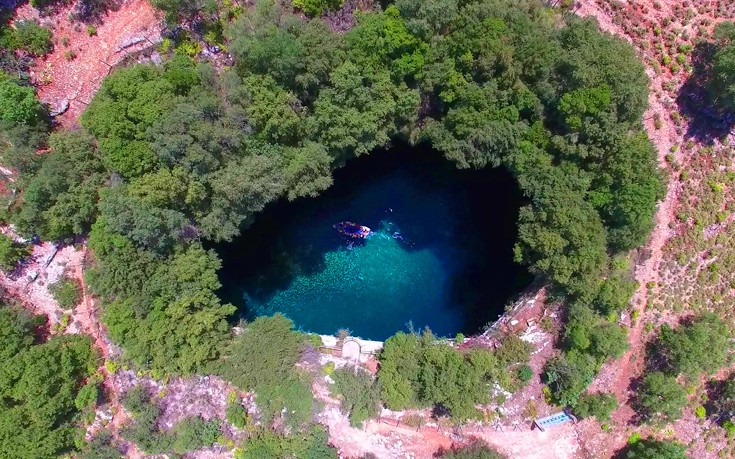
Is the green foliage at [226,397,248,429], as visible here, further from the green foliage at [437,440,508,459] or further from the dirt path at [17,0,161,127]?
the dirt path at [17,0,161,127]

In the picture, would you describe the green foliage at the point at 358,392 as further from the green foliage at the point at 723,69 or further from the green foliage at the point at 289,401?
the green foliage at the point at 723,69

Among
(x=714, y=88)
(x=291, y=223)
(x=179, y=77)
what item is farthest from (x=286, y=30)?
(x=714, y=88)

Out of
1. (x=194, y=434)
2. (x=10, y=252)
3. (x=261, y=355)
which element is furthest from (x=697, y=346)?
(x=10, y=252)

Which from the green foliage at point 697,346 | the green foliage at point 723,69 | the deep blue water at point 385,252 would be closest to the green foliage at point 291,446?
the deep blue water at point 385,252

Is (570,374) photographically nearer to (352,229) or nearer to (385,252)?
(385,252)

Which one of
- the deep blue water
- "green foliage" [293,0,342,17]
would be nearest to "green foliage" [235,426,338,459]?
the deep blue water

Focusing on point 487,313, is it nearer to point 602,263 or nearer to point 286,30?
point 602,263
